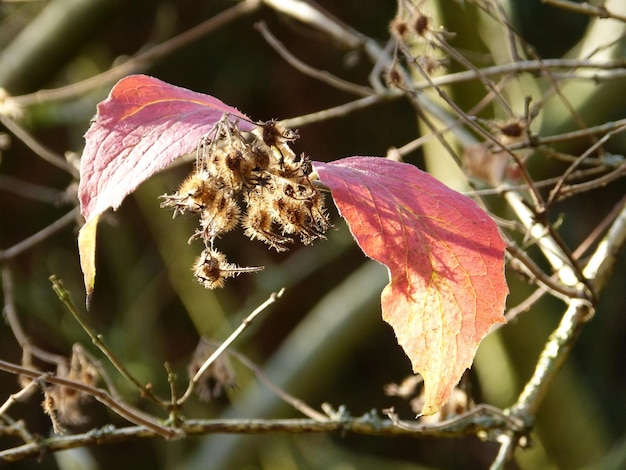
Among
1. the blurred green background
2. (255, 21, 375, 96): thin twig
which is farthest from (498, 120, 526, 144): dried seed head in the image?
the blurred green background

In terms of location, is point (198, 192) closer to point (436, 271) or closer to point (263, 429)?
point (436, 271)

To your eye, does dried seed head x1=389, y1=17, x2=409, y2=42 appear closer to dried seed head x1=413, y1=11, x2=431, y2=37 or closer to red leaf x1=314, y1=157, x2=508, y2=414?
dried seed head x1=413, y1=11, x2=431, y2=37

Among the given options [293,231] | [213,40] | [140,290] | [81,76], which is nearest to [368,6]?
[213,40]

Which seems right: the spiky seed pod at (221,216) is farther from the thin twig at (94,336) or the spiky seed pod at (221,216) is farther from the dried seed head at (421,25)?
the dried seed head at (421,25)

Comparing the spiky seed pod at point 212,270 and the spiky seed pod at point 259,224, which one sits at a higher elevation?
the spiky seed pod at point 259,224

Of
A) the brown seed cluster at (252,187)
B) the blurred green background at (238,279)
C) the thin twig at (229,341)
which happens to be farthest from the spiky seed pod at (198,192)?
the blurred green background at (238,279)

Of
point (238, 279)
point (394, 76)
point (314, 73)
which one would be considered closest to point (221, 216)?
point (394, 76)
